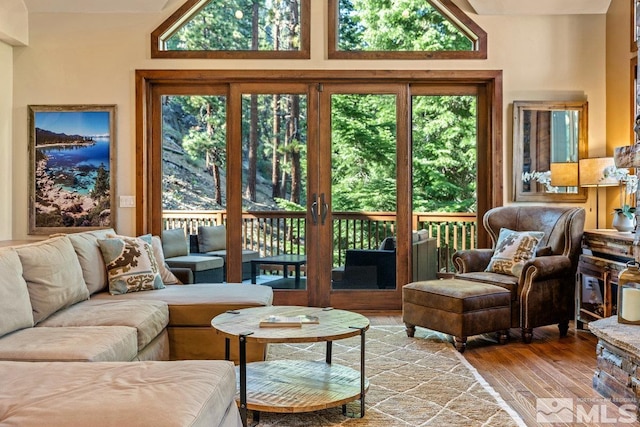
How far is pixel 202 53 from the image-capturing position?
18.4 feet

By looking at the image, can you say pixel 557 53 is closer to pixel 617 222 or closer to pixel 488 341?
pixel 617 222

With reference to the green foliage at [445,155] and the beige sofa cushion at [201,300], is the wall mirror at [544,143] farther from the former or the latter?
the beige sofa cushion at [201,300]

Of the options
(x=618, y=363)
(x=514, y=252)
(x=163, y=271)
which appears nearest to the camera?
(x=618, y=363)

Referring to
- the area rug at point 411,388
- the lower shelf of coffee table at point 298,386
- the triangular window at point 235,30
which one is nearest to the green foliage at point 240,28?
the triangular window at point 235,30

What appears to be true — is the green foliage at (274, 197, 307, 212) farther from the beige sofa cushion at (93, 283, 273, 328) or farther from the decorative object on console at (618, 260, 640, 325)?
the decorative object on console at (618, 260, 640, 325)

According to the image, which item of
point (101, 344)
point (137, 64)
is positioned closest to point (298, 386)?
point (101, 344)

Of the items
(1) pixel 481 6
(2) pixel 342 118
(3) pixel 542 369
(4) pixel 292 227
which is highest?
(1) pixel 481 6

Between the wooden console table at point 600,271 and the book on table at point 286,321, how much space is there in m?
2.53

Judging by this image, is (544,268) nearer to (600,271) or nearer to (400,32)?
(600,271)

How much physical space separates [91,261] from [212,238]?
1852mm

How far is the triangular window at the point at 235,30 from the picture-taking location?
5.61m

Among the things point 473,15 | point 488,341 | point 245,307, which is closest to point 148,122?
point 245,307

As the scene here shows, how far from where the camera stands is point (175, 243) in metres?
5.70

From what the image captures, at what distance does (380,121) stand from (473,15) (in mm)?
1319
